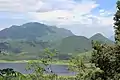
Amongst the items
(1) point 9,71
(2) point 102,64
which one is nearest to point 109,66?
(2) point 102,64

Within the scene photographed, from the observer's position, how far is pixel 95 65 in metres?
29.1

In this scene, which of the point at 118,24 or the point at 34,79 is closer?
the point at 118,24

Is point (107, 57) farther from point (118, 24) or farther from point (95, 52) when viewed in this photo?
point (118, 24)

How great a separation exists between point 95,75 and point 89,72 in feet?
3.80

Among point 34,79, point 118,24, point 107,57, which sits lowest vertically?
point 34,79

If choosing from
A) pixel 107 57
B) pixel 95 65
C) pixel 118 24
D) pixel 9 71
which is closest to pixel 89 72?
pixel 95 65

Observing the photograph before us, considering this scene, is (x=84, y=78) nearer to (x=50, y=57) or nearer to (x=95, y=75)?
(x=95, y=75)

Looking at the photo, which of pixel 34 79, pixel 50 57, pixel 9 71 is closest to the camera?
pixel 9 71

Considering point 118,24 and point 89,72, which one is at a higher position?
point 118,24

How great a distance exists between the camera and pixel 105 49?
28453mm

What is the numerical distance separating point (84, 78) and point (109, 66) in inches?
141

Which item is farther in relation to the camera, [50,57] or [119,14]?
[50,57]

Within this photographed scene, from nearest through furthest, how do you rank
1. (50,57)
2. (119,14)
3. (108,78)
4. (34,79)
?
(108,78), (119,14), (50,57), (34,79)

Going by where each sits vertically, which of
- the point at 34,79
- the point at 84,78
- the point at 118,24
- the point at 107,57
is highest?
the point at 118,24
